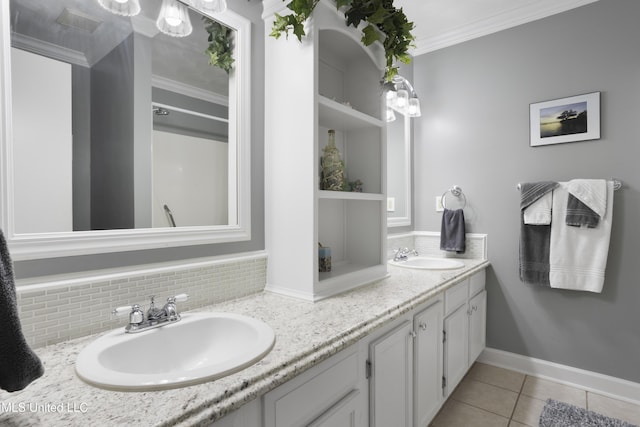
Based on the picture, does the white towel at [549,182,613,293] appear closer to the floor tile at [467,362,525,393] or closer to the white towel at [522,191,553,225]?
the white towel at [522,191,553,225]

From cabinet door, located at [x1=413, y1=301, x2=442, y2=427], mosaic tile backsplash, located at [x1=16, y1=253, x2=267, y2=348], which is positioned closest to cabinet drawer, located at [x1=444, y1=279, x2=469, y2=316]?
cabinet door, located at [x1=413, y1=301, x2=442, y2=427]

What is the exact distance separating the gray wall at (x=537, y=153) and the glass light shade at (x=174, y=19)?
202 centimetres

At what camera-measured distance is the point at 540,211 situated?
2129 millimetres

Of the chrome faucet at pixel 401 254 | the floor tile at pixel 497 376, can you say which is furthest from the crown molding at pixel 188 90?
the floor tile at pixel 497 376

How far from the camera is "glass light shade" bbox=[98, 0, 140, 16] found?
1.04 metres

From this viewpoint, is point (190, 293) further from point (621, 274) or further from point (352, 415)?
point (621, 274)

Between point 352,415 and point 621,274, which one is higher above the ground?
point 621,274

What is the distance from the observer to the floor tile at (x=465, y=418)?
180cm

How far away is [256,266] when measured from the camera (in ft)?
4.73

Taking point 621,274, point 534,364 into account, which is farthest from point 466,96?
point 534,364

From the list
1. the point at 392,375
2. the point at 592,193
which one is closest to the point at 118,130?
the point at 392,375

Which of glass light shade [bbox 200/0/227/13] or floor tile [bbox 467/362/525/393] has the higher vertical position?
glass light shade [bbox 200/0/227/13]

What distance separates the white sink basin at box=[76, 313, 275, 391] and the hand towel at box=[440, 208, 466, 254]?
1866 millimetres

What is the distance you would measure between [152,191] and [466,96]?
7.72 feet
